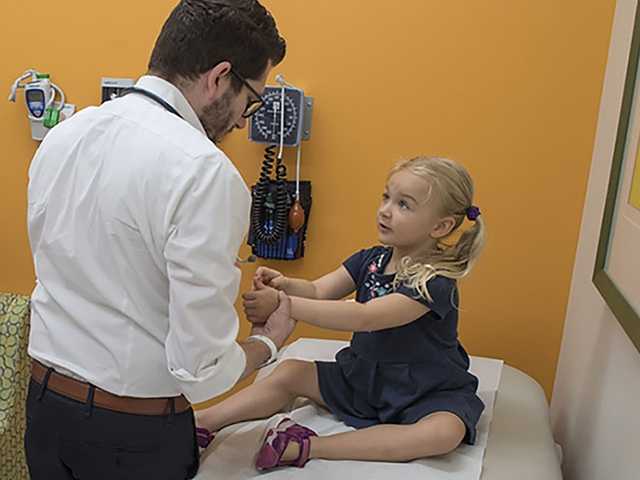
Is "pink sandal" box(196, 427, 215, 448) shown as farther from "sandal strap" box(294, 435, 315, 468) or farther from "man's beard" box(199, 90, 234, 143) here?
"man's beard" box(199, 90, 234, 143)

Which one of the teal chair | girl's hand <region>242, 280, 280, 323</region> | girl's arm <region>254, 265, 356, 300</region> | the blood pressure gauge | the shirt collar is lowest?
the teal chair

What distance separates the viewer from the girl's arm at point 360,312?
1.51m

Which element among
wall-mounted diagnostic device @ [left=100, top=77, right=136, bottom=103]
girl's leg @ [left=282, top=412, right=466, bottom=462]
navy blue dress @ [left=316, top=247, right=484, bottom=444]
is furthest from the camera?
wall-mounted diagnostic device @ [left=100, top=77, right=136, bottom=103]

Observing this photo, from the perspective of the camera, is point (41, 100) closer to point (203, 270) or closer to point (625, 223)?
point (203, 270)

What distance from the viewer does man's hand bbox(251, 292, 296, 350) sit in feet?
4.68

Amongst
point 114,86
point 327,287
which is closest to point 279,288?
point 327,287

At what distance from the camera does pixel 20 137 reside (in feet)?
7.50

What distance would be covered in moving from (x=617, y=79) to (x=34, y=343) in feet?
4.77

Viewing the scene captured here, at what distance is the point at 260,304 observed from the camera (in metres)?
1.45

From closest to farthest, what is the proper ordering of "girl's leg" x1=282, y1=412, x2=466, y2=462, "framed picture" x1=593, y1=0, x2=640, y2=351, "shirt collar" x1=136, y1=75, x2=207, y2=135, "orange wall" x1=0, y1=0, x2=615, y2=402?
"shirt collar" x1=136, y1=75, x2=207, y2=135 < "framed picture" x1=593, y1=0, x2=640, y2=351 < "girl's leg" x1=282, y1=412, x2=466, y2=462 < "orange wall" x1=0, y1=0, x2=615, y2=402

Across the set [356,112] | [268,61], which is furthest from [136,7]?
[268,61]

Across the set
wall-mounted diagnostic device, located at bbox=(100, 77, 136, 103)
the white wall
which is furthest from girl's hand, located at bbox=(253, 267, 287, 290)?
wall-mounted diagnostic device, located at bbox=(100, 77, 136, 103)

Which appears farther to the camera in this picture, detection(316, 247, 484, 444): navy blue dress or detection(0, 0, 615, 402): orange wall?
detection(0, 0, 615, 402): orange wall

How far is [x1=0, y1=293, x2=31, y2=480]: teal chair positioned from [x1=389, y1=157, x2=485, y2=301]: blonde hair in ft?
3.09
